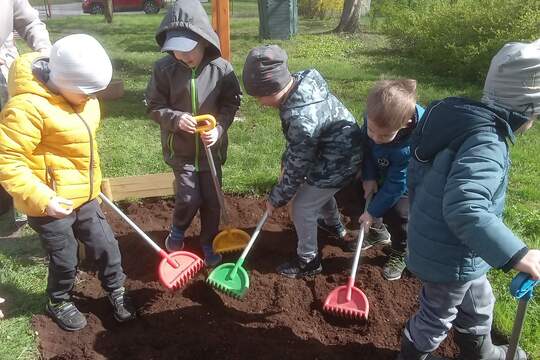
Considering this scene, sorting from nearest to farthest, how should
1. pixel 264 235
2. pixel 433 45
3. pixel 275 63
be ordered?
pixel 275 63 → pixel 264 235 → pixel 433 45

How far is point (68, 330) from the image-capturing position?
3.02 meters

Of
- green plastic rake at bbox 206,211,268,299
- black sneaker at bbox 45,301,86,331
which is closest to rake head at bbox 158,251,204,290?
green plastic rake at bbox 206,211,268,299

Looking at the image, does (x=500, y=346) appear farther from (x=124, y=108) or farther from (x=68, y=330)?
(x=124, y=108)

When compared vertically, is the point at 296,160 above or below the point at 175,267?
above

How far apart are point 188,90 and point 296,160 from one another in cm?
82

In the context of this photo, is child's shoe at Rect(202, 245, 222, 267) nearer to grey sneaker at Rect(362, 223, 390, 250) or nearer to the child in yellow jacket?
the child in yellow jacket

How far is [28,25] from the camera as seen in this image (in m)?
3.72

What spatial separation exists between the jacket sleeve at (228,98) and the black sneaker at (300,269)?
3.33 feet

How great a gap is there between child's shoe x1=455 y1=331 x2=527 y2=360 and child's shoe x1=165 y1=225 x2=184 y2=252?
1.95 meters

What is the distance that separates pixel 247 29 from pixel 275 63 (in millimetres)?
12667

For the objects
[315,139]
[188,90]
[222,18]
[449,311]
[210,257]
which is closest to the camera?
[449,311]

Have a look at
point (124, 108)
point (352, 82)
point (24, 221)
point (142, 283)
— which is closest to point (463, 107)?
point (142, 283)

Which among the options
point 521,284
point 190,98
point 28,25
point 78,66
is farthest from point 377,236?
point 28,25

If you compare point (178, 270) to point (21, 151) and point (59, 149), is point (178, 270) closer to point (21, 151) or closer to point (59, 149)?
point (59, 149)
